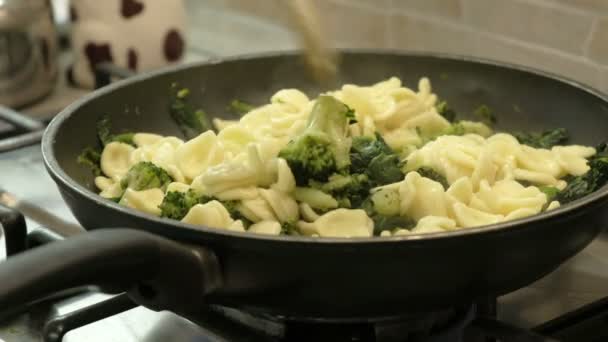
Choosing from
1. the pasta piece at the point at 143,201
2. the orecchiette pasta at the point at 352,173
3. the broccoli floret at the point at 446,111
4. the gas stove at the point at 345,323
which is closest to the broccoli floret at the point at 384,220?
the orecchiette pasta at the point at 352,173

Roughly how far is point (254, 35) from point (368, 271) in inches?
53.0

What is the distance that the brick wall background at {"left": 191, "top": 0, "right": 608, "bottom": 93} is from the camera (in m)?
1.32

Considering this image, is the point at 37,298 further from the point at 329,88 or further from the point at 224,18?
the point at 224,18

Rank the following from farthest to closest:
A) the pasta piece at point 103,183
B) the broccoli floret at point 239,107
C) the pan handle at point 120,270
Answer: the broccoli floret at point 239,107, the pasta piece at point 103,183, the pan handle at point 120,270

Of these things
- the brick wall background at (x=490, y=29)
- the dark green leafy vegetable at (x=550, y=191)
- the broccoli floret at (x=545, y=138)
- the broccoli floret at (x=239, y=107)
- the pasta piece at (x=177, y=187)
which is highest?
the brick wall background at (x=490, y=29)

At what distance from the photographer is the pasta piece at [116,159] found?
106 centimetres

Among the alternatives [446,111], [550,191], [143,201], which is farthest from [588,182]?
[143,201]

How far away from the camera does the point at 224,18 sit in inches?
81.4

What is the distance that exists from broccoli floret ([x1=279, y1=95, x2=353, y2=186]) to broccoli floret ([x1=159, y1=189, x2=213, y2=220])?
97mm

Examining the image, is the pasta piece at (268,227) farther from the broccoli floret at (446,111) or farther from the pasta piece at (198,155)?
the broccoli floret at (446,111)

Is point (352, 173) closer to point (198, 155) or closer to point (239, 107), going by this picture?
point (198, 155)

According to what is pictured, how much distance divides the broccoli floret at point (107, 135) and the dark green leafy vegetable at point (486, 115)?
483 millimetres

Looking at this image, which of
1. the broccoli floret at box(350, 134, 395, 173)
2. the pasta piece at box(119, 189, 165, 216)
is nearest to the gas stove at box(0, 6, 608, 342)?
the pasta piece at box(119, 189, 165, 216)

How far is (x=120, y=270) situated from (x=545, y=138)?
694 millimetres
